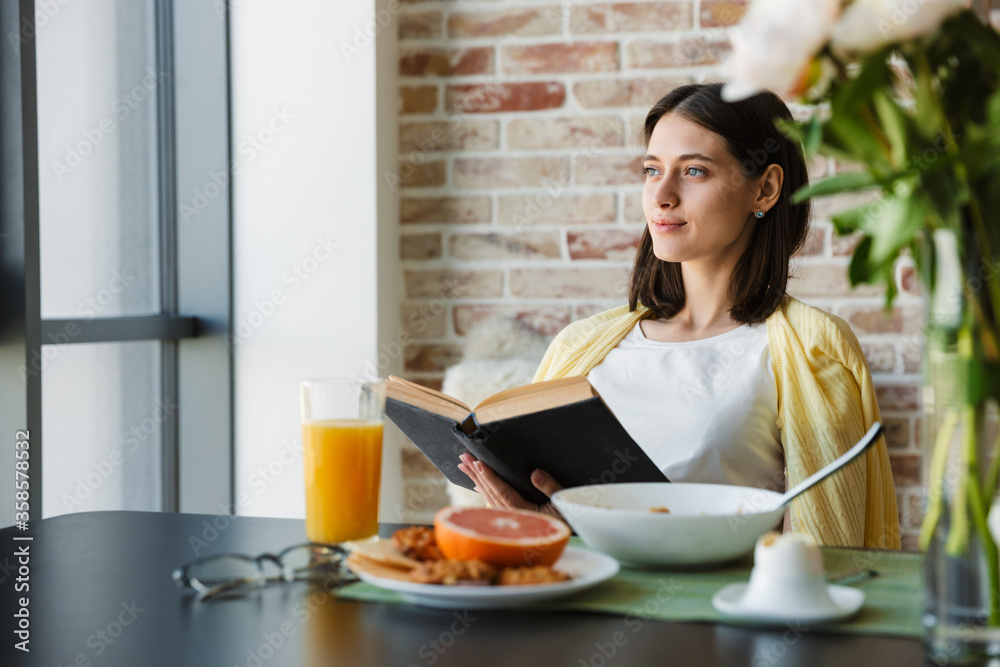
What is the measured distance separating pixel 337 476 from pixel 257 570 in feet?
0.32

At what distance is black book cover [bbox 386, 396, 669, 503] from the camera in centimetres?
96

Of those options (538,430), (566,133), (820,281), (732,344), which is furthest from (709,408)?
(566,133)

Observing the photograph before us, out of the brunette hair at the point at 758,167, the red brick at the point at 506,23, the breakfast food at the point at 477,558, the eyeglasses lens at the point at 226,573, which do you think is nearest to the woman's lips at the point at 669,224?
the brunette hair at the point at 758,167

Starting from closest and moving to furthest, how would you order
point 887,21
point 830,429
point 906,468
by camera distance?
point 887,21 < point 830,429 < point 906,468

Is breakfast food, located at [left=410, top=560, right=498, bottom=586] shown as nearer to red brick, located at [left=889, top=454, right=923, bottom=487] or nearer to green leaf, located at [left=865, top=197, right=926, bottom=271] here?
green leaf, located at [left=865, top=197, right=926, bottom=271]

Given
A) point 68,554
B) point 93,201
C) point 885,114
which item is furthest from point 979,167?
point 93,201

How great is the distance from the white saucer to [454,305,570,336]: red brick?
4.60 ft

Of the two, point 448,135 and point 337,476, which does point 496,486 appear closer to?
point 337,476

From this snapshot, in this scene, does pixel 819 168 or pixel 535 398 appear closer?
pixel 535 398

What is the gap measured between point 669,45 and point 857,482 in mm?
1018

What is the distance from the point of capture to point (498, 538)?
2.41 ft

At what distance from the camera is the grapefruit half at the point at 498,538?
725 mm

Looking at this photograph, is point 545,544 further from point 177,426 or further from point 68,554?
point 177,426

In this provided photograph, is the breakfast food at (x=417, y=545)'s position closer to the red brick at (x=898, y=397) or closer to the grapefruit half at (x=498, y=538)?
the grapefruit half at (x=498, y=538)
